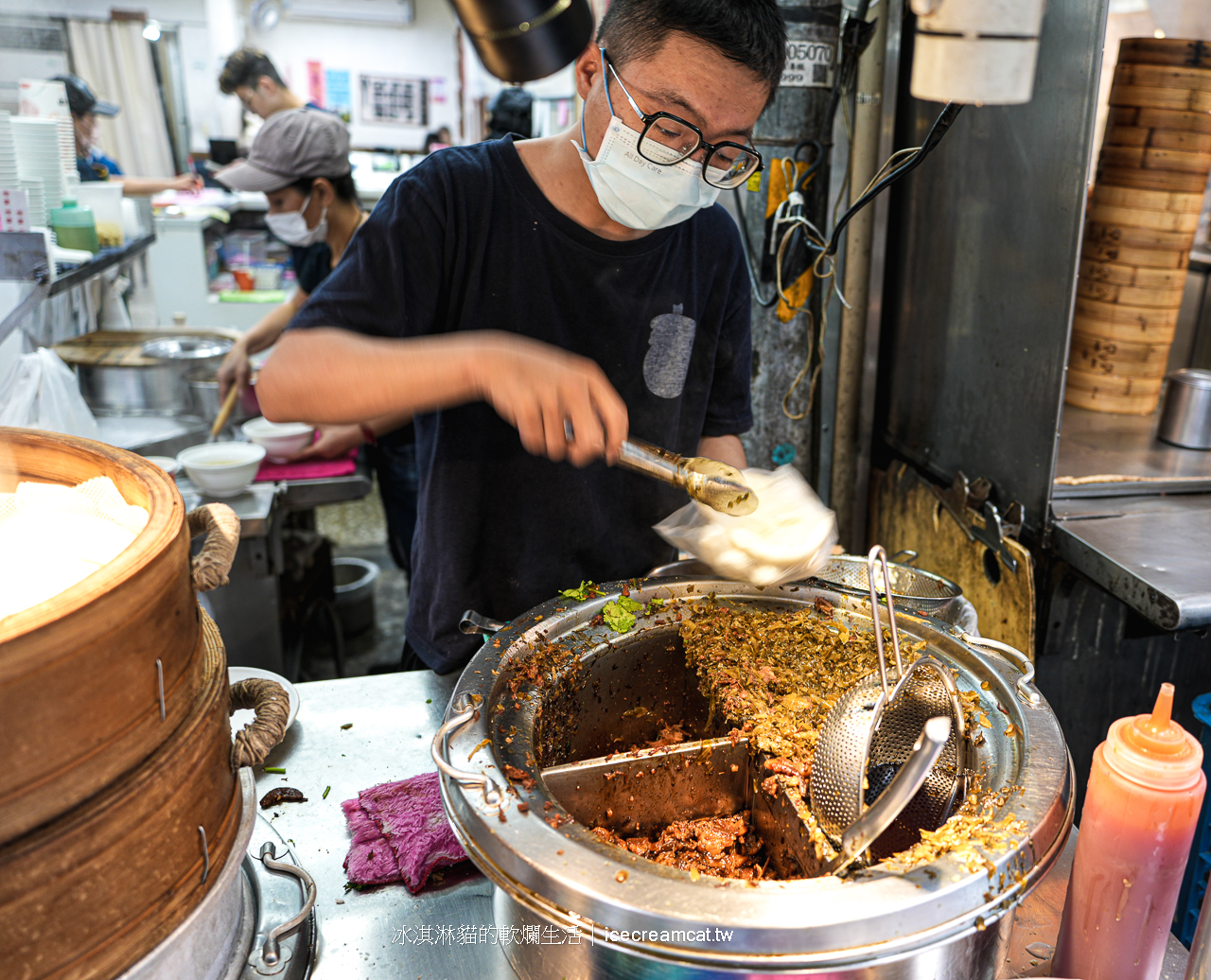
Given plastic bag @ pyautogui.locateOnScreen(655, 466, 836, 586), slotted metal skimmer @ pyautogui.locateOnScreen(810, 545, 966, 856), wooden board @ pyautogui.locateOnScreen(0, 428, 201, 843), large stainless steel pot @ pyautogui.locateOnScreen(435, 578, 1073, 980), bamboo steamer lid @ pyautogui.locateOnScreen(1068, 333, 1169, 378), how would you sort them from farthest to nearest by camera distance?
1. bamboo steamer lid @ pyautogui.locateOnScreen(1068, 333, 1169, 378)
2. plastic bag @ pyautogui.locateOnScreen(655, 466, 836, 586)
3. slotted metal skimmer @ pyautogui.locateOnScreen(810, 545, 966, 856)
4. large stainless steel pot @ pyautogui.locateOnScreen(435, 578, 1073, 980)
5. wooden board @ pyautogui.locateOnScreen(0, 428, 201, 843)

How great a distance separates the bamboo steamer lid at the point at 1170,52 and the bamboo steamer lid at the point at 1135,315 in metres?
0.77

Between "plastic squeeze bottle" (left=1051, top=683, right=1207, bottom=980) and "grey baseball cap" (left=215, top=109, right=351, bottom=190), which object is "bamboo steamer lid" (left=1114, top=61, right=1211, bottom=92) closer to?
"plastic squeeze bottle" (left=1051, top=683, right=1207, bottom=980)

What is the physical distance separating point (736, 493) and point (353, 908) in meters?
0.87

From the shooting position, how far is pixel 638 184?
1747 mm

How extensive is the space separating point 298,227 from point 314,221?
8 centimetres

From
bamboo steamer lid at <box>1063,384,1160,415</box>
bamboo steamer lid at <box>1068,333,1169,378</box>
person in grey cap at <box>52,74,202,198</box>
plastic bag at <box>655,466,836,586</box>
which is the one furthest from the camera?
person in grey cap at <box>52,74,202,198</box>

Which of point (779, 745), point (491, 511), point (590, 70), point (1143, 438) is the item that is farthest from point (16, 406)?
point (1143, 438)

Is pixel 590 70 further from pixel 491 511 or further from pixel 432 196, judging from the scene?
pixel 491 511

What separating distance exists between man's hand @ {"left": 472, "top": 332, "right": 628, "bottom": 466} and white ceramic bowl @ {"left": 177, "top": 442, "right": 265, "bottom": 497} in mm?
2228

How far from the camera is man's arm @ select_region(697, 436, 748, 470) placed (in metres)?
2.23

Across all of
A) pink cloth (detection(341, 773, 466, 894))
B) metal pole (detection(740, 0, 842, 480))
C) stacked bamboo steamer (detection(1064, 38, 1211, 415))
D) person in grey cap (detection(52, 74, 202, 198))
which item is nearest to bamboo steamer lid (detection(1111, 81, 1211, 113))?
stacked bamboo steamer (detection(1064, 38, 1211, 415))

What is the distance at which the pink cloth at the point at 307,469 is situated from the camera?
365 cm

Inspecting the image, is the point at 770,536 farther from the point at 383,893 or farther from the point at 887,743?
the point at 383,893

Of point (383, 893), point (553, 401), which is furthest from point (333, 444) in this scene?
point (383, 893)
